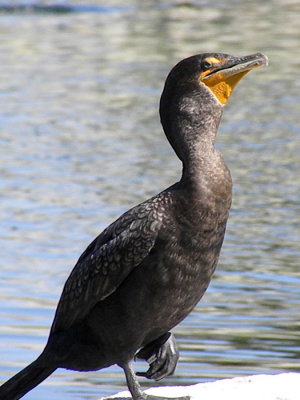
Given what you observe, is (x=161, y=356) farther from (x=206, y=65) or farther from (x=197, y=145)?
(x=206, y=65)

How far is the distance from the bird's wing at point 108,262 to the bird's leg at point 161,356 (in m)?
0.38

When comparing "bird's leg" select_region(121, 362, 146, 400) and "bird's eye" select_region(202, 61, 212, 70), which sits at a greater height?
"bird's eye" select_region(202, 61, 212, 70)

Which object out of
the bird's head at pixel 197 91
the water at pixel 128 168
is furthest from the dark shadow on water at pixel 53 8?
the bird's head at pixel 197 91

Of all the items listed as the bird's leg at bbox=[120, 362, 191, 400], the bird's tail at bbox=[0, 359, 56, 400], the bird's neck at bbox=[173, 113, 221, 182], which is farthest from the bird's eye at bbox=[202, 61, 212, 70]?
the bird's tail at bbox=[0, 359, 56, 400]

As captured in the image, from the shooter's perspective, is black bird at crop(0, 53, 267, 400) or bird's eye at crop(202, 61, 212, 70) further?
bird's eye at crop(202, 61, 212, 70)

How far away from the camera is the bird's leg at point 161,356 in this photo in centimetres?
633

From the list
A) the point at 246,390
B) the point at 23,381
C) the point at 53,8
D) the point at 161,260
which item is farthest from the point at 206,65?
the point at 53,8

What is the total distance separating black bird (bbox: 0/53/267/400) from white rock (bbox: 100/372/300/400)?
0.16 metres

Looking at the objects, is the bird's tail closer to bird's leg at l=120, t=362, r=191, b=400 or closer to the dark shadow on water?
bird's leg at l=120, t=362, r=191, b=400

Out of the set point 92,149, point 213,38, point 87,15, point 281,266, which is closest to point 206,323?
point 281,266

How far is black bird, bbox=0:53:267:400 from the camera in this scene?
19.6 feet

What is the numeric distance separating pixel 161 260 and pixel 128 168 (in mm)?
8706

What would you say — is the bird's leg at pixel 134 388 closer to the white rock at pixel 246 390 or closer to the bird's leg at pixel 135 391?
the bird's leg at pixel 135 391

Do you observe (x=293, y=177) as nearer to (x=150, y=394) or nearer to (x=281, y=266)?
(x=281, y=266)
